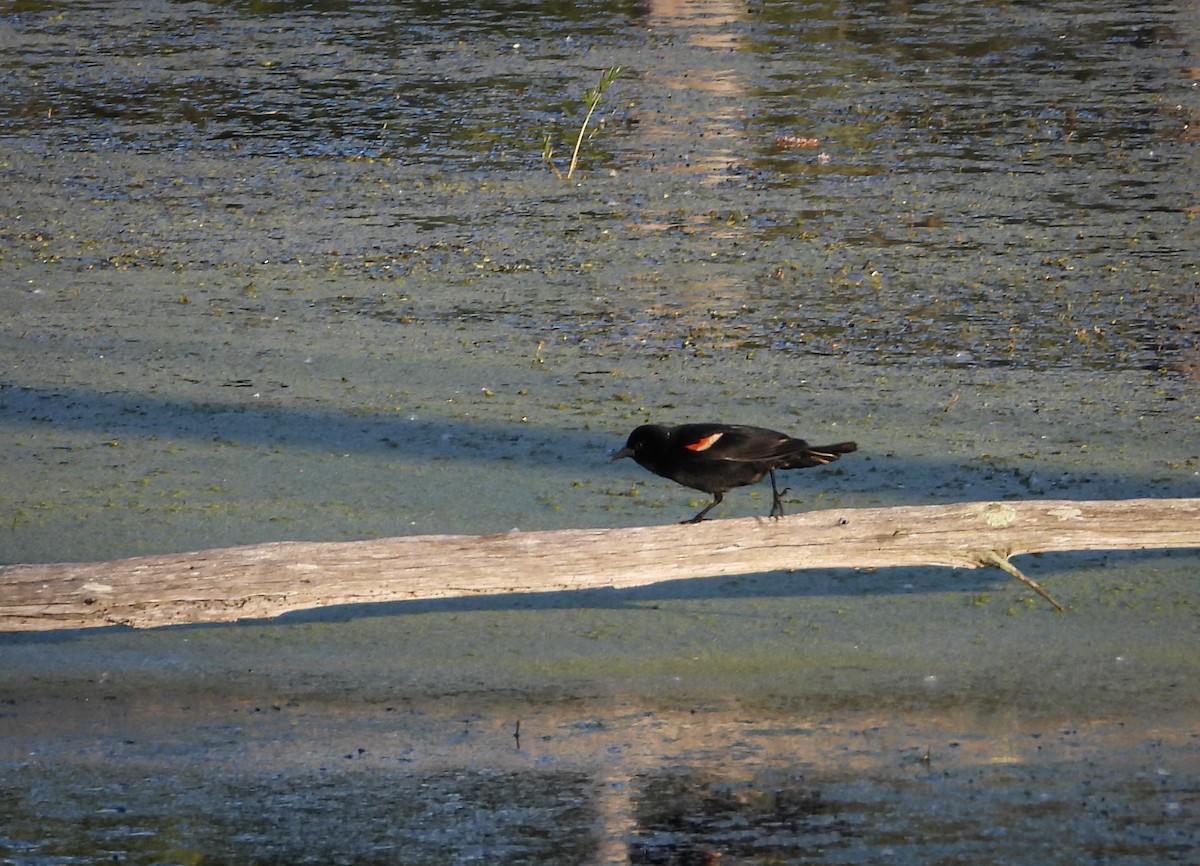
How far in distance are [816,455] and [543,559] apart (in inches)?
35.7

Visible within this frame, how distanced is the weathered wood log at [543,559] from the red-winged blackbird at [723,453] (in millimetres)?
279

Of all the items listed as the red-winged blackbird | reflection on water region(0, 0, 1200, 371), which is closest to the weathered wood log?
the red-winged blackbird

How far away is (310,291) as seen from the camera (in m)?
8.64

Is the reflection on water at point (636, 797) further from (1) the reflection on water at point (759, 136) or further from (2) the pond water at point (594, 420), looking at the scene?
(1) the reflection on water at point (759, 136)

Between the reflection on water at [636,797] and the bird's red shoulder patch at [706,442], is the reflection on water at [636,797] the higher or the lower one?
the lower one

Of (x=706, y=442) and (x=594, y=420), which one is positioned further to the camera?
(x=594, y=420)

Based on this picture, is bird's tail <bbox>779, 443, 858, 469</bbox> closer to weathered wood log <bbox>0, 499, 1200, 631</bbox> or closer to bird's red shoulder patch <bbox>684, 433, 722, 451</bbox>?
bird's red shoulder patch <bbox>684, 433, 722, 451</bbox>

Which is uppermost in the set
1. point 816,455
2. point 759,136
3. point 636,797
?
point 816,455

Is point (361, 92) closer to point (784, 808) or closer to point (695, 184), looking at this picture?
point (695, 184)

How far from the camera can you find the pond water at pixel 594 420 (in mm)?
4191

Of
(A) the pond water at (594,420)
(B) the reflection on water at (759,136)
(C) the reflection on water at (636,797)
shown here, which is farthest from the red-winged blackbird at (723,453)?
(B) the reflection on water at (759,136)

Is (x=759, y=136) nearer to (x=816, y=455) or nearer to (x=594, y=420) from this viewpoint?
(x=594, y=420)

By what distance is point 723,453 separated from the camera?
16.3 feet

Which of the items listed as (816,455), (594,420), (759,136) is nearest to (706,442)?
(816,455)
